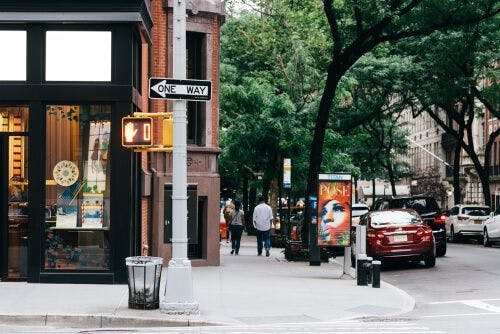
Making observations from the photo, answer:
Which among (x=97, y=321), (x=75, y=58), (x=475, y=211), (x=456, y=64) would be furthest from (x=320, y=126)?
(x=475, y=211)

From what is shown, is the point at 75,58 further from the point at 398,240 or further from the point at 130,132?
the point at 398,240

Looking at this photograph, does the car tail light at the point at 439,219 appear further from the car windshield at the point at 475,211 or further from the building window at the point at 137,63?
the car windshield at the point at 475,211

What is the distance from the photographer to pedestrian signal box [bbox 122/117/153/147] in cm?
1425

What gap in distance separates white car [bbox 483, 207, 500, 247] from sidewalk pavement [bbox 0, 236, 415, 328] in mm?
17604

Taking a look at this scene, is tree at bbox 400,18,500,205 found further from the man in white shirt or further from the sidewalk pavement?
the sidewalk pavement

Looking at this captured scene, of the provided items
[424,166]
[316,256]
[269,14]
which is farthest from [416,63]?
[424,166]

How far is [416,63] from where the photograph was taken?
4247 cm

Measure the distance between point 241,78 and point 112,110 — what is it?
2378 cm

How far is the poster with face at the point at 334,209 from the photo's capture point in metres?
21.4

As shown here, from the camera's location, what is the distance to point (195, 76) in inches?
930

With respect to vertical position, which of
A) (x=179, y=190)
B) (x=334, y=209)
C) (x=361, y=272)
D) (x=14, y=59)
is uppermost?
(x=14, y=59)

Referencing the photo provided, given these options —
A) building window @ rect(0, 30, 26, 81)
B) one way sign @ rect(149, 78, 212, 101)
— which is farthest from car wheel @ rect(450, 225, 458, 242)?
one way sign @ rect(149, 78, 212, 101)

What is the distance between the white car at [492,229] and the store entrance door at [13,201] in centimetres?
2339

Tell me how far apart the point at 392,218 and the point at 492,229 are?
14352mm
